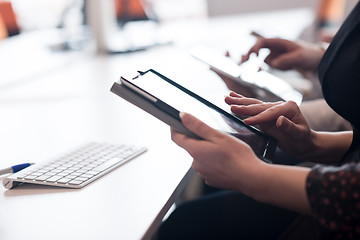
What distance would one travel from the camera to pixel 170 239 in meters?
0.92

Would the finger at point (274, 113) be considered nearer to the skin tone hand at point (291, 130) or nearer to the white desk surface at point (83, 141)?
the skin tone hand at point (291, 130)

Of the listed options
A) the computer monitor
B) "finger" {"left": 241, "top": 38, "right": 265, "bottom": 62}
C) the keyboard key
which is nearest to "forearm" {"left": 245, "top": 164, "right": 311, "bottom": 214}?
the keyboard key

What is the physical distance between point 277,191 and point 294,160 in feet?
1.88

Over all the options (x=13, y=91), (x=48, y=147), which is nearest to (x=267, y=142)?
(x=48, y=147)

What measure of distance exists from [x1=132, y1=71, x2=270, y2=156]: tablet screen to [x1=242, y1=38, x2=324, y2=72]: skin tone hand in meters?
0.50

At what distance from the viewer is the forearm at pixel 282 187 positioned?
1.86ft

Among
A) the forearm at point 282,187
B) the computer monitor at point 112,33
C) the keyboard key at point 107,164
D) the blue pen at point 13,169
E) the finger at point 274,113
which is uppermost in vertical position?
the finger at point 274,113

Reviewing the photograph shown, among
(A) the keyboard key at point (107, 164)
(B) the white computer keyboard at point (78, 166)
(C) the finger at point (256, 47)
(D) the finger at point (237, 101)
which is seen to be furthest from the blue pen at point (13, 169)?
(C) the finger at point (256, 47)

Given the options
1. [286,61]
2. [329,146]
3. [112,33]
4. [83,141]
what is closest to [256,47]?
[286,61]

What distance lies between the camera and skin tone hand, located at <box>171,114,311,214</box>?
0.57 m

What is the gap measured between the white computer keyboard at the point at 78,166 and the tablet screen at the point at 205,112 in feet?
0.49

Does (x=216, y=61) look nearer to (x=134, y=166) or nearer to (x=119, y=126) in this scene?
(x=119, y=126)

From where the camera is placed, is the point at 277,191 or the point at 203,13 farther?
the point at 203,13

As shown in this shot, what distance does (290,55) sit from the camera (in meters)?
1.19
